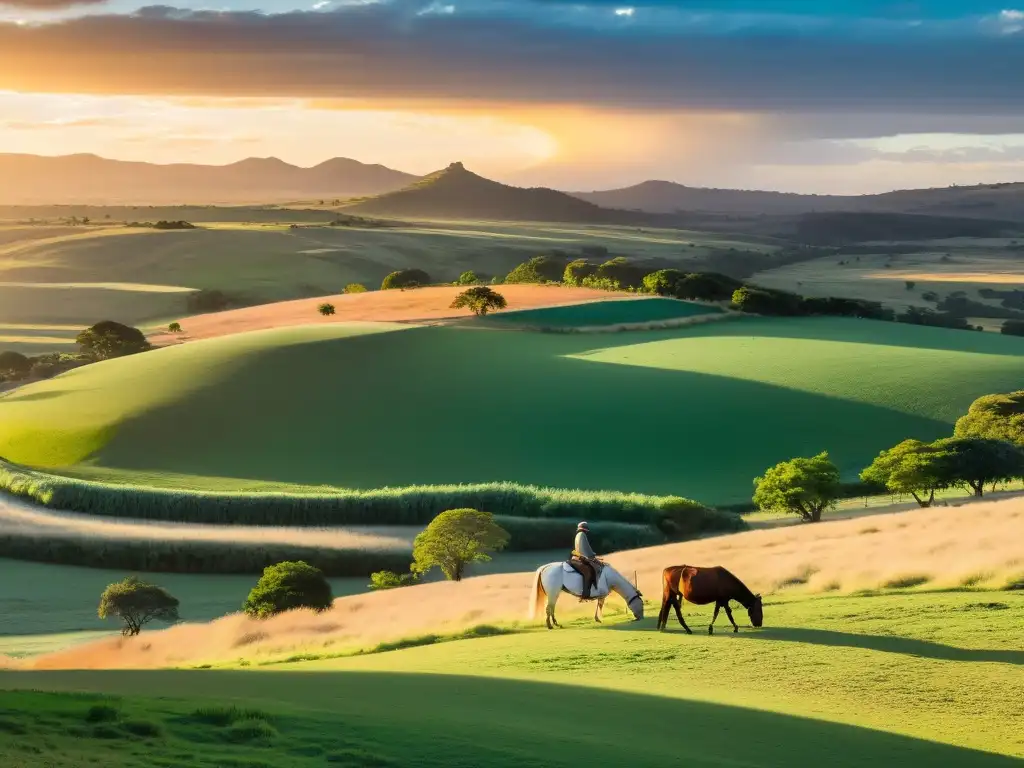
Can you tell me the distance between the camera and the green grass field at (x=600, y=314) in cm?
11525

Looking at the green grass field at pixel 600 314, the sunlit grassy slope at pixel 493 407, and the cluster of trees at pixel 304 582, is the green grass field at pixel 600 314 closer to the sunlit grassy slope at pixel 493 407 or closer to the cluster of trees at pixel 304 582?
the sunlit grassy slope at pixel 493 407

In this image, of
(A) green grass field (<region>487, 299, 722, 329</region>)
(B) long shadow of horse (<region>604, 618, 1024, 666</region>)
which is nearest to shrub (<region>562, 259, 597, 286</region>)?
(A) green grass field (<region>487, 299, 722, 329</region>)

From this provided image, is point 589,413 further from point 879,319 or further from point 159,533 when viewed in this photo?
point 879,319

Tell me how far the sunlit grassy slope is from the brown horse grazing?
44100 millimetres

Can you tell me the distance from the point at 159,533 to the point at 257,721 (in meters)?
47.8

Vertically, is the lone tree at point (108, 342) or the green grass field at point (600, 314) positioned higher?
the green grass field at point (600, 314)

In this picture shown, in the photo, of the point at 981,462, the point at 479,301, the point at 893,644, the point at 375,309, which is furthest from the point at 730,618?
the point at 375,309

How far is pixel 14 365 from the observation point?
120m

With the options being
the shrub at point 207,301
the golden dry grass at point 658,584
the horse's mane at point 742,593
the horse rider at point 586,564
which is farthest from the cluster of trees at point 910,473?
the shrub at point 207,301

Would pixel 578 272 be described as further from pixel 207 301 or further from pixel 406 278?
pixel 207 301

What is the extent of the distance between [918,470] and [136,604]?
3535cm

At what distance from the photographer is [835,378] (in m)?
93.9

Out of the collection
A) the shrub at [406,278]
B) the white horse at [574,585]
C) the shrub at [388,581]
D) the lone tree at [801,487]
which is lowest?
the shrub at [388,581]

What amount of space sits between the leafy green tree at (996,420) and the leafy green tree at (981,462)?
7900mm
